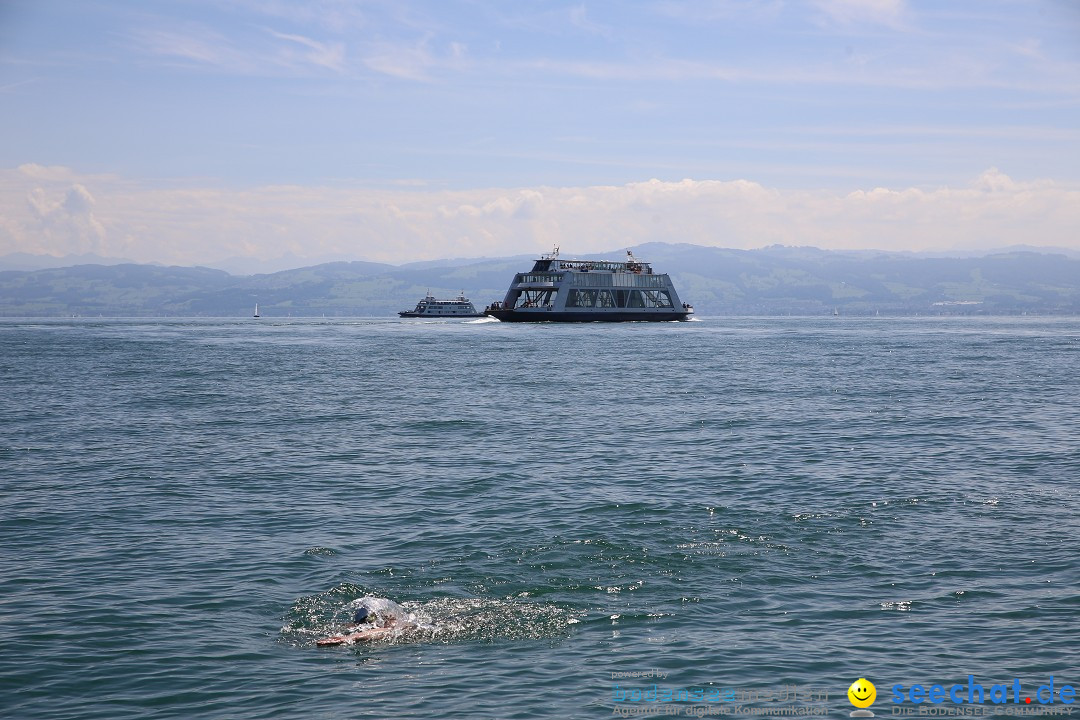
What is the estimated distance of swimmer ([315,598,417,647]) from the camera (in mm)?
14008

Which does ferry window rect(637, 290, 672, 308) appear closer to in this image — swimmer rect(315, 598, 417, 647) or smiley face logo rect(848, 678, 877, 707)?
swimmer rect(315, 598, 417, 647)

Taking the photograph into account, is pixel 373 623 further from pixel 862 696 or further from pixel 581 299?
pixel 581 299

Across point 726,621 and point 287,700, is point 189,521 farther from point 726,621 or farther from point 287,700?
point 726,621

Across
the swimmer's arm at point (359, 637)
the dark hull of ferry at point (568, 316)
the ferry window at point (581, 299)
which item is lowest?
the swimmer's arm at point (359, 637)

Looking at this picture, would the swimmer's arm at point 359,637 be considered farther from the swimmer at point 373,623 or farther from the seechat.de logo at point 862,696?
the seechat.de logo at point 862,696

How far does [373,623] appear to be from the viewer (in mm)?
14578

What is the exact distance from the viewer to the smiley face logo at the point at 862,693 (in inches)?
457

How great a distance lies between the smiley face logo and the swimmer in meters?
7.09

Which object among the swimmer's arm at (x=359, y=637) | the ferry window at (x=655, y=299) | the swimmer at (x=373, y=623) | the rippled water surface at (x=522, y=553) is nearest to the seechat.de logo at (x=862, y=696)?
the rippled water surface at (x=522, y=553)

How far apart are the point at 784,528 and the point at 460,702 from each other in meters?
11.2

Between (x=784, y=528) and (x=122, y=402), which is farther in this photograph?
(x=122, y=402)

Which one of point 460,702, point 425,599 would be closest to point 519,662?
point 460,702

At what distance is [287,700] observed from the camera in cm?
1180

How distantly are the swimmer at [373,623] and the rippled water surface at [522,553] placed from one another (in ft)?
0.80
